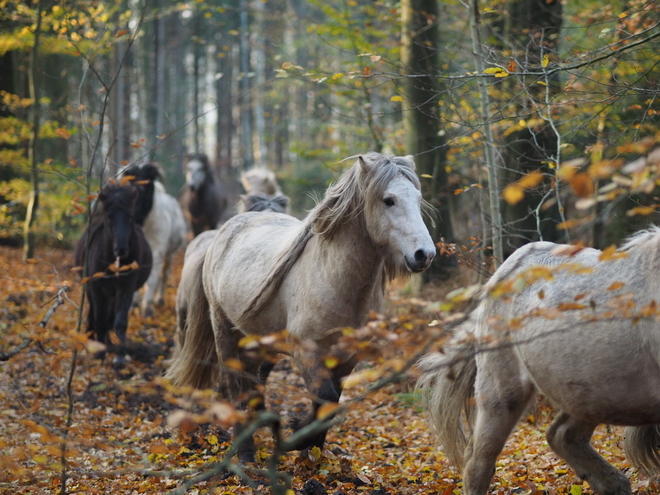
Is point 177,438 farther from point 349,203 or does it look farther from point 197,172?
point 197,172

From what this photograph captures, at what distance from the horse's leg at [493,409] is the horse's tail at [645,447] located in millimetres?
720

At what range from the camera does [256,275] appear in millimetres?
5207

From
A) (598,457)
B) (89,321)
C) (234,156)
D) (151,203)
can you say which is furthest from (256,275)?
(234,156)

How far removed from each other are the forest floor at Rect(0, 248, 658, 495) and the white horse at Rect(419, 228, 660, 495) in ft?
1.31

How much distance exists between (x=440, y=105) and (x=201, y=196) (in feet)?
25.0

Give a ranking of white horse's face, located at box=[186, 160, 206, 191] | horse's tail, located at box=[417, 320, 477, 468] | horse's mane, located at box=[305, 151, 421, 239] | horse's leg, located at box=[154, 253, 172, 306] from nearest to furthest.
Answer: horse's tail, located at box=[417, 320, 477, 468], horse's mane, located at box=[305, 151, 421, 239], horse's leg, located at box=[154, 253, 172, 306], white horse's face, located at box=[186, 160, 206, 191]

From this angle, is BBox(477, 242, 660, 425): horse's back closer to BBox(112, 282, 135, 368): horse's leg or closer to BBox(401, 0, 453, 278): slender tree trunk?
BBox(401, 0, 453, 278): slender tree trunk

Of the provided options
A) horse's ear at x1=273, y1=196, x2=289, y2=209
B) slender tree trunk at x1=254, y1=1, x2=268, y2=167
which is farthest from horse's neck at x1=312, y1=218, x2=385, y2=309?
slender tree trunk at x1=254, y1=1, x2=268, y2=167

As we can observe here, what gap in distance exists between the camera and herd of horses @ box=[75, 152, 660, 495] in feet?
10.1

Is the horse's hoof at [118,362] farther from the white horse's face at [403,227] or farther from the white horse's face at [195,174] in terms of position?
the white horse's face at [195,174]

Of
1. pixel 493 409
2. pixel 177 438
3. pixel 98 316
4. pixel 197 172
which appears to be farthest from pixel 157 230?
pixel 493 409

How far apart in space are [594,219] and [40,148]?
59.1 feet

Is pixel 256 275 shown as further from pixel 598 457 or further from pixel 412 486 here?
pixel 598 457

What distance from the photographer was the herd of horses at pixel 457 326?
307cm
